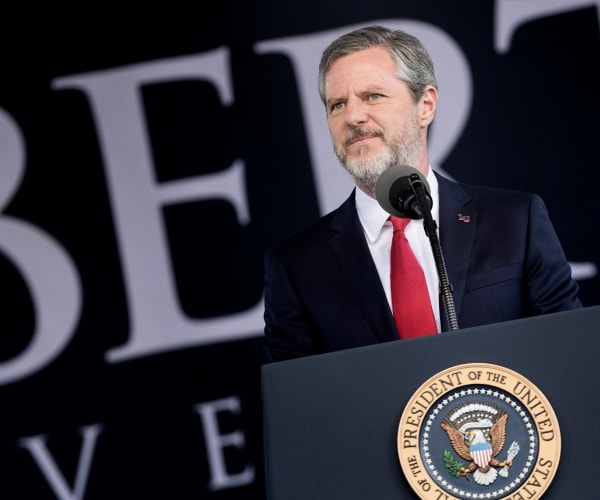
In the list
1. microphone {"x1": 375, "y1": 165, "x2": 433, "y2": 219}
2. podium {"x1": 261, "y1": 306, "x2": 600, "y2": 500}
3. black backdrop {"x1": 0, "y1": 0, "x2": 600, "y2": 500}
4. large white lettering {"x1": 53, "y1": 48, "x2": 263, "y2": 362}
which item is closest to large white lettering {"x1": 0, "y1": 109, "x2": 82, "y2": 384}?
black backdrop {"x1": 0, "y1": 0, "x2": 600, "y2": 500}

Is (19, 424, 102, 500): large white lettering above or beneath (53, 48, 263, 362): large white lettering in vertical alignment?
beneath

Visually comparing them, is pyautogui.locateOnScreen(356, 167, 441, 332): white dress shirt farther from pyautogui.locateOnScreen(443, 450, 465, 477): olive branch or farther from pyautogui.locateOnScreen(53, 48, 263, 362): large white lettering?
pyautogui.locateOnScreen(53, 48, 263, 362): large white lettering

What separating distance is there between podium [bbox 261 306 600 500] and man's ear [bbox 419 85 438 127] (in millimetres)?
771

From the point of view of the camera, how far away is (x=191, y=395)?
11.4 feet

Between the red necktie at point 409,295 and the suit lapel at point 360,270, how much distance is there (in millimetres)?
21

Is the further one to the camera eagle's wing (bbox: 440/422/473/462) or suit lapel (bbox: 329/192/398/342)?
suit lapel (bbox: 329/192/398/342)

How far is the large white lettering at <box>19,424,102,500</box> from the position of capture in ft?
11.3

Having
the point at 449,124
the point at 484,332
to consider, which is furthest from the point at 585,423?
the point at 449,124

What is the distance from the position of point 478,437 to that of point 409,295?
22.8 inches

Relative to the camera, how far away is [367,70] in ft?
6.68

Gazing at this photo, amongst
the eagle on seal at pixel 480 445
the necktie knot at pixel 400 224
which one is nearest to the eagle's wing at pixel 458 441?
the eagle on seal at pixel 480 445

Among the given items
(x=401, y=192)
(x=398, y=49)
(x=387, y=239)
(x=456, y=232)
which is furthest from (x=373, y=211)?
(x=401, y=192)

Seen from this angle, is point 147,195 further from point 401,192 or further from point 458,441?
point 458,441

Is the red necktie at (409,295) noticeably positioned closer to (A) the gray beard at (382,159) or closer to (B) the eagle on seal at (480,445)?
(A) the gray beard at (382,159)
